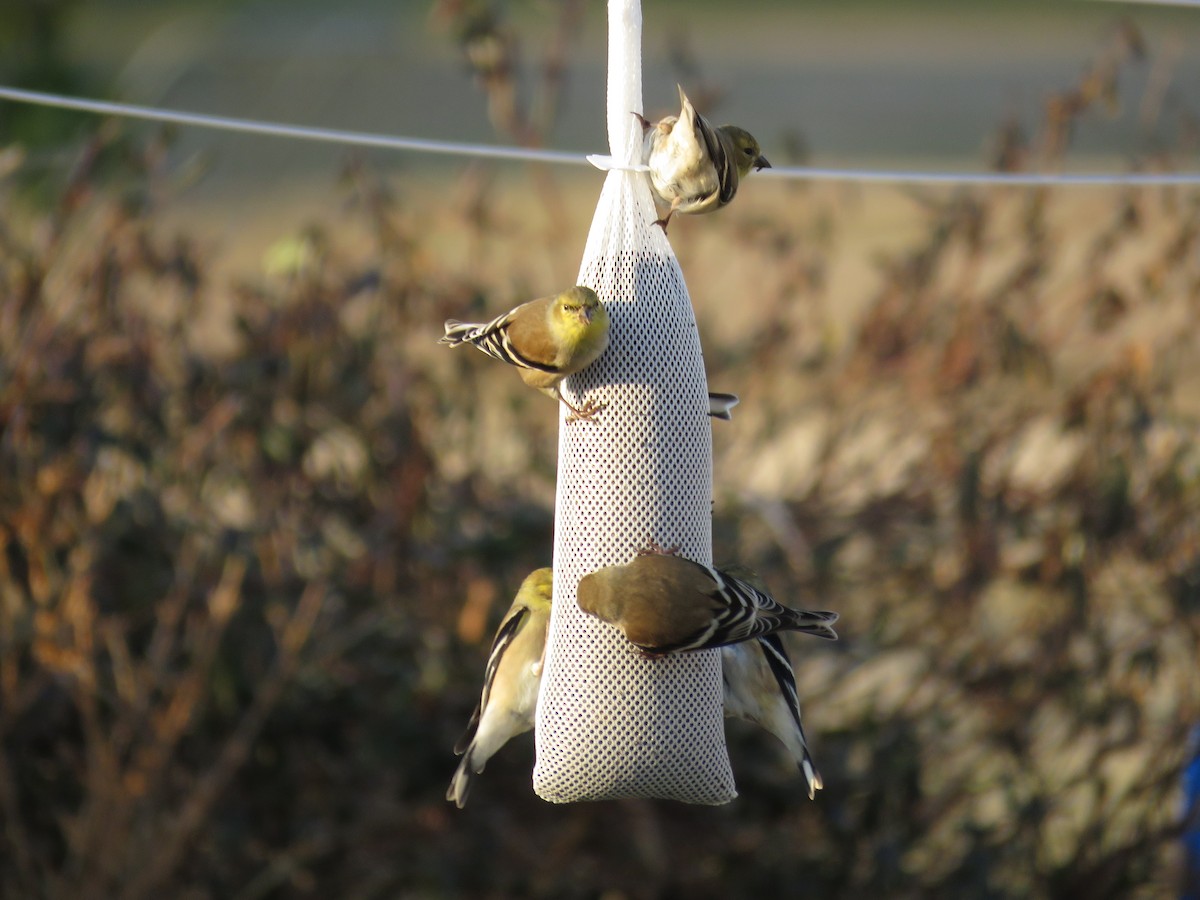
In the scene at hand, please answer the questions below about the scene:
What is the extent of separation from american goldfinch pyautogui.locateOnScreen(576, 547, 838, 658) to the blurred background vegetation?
2.08 meters

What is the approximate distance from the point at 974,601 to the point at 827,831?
874mm

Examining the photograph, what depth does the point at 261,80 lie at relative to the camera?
1852 centimetres

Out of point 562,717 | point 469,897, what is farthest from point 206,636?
point 562,717

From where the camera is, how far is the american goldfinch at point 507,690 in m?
2.71

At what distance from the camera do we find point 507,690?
9.07 feet

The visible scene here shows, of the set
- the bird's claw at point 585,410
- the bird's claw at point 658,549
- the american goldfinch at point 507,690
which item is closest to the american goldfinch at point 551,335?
the bird's claw at point 585,410

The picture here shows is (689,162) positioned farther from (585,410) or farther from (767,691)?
(767,691)

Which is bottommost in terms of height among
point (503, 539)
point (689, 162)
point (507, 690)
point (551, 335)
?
point (503, 539)

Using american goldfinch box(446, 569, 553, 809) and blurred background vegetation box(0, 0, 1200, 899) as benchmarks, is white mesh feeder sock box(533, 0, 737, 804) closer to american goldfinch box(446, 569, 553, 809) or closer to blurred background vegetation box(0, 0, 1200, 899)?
american goldfinch box(446, 569, 553, 809)

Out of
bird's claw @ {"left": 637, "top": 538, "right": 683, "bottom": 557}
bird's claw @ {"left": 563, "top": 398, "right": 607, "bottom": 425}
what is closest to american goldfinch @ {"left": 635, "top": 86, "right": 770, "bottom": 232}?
bird's claw @ {"left": 563, "top": 398, "right": 607, "bottom": 425}

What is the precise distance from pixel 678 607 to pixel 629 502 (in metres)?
0.38

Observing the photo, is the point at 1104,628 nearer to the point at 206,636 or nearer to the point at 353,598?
the point at 353,598

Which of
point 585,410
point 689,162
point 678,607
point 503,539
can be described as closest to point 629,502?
point 585,410

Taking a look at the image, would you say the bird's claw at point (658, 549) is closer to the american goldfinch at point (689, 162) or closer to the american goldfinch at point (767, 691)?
the american goldfinch at point (767, 691)
